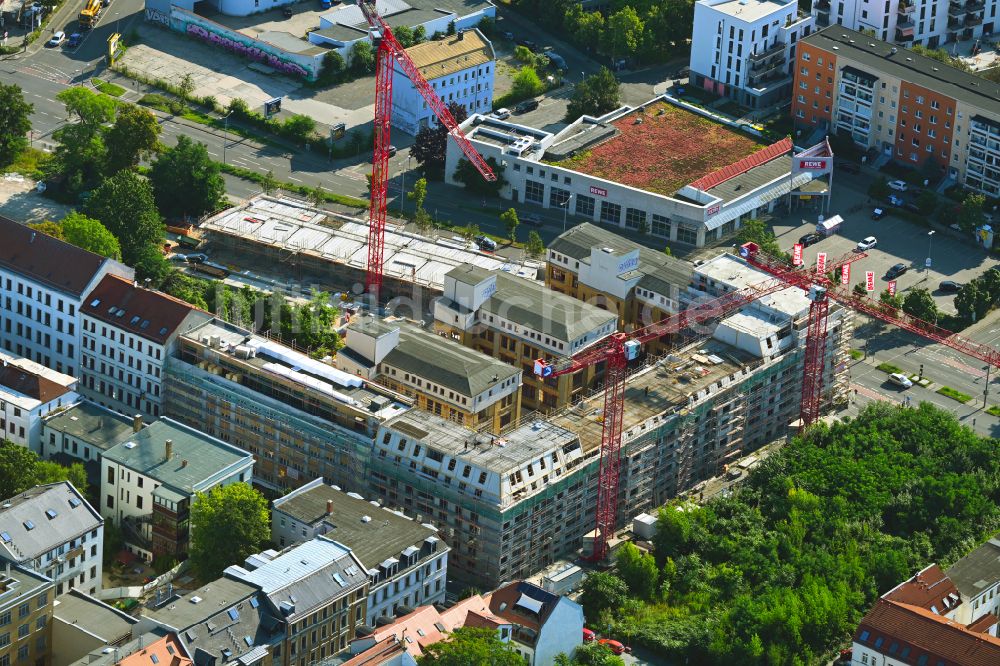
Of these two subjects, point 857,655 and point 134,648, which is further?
point 857,655

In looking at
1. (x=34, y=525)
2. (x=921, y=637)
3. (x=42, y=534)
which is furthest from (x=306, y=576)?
(x=921, y=637)

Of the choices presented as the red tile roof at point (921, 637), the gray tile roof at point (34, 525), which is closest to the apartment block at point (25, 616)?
the gray tile roof at point (34, 525)

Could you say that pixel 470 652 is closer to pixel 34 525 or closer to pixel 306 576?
pixel 306 576

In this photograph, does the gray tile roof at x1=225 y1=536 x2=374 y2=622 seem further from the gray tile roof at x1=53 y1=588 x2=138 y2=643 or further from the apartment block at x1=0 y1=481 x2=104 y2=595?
the apartment block at x1=0 y1=481 x2=104 y2=595

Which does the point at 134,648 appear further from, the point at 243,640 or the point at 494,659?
the point at 494,659

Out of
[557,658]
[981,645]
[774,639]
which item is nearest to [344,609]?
[557,658]
